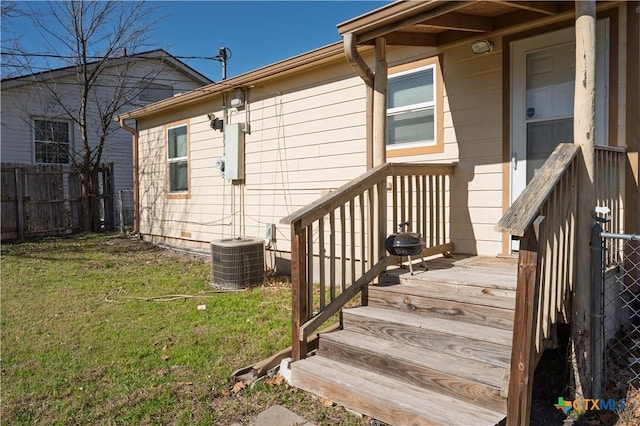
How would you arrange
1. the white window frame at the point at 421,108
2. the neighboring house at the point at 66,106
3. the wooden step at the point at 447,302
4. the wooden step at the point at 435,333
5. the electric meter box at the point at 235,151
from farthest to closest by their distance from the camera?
the neighboring house at the point at 66,106 < the electric meter box at the point at 235,151 < the white window frame at the point at 421,108 < the wooden step at the point at 447,302 < the wooden step at the point at 435,333

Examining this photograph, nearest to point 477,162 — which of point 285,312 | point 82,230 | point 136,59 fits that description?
point 285,312

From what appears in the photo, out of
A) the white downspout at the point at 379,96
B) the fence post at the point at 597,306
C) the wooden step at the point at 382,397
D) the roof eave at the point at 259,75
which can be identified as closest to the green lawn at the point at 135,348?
the wooden step at the point at 382,397

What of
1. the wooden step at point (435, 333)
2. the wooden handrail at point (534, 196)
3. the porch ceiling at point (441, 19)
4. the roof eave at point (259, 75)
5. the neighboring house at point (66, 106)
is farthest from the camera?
the neighboring house at point (66, 106)

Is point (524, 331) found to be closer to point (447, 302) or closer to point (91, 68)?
point (447, 302)

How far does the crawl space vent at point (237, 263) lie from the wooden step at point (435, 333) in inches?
107

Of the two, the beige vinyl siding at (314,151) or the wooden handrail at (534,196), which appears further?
the beige vinyl siding at (314,151)

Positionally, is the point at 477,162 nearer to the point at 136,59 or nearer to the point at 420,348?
the point at 420,348

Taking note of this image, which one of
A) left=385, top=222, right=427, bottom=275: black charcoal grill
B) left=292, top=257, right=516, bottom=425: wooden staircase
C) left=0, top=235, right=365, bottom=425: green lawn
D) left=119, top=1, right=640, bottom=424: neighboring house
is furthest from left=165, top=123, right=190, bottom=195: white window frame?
left=292, top=257, right=516, bottom=425: wooden staircase

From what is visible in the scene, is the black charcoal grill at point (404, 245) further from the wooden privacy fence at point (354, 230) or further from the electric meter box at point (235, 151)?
the electric meter box at point (235, 151)

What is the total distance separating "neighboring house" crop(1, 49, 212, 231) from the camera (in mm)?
13516

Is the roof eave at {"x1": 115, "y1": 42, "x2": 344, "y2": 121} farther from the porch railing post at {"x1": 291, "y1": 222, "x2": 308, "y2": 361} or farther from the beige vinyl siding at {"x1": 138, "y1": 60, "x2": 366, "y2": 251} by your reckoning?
the porch railing post at {"x1": 291, "y1": 222, "x2": 308, "y2": 361}

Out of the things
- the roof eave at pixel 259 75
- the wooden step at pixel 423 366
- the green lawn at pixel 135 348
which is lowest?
the green lawn at pixel 135 348

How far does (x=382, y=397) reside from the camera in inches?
106

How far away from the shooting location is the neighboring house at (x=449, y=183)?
103 inches
